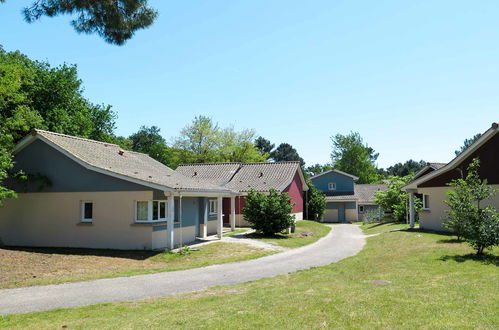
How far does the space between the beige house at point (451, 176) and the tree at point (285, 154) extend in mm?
76830

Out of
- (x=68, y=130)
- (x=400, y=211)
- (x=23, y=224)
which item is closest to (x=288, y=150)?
(x=400, y=211)

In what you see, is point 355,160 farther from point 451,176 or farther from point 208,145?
point 451,176

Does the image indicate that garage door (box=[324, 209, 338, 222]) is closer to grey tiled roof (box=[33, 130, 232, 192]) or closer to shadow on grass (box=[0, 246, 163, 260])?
grey tiled roof (box=[33, 130, 232, 192])

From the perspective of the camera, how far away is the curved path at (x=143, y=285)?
33.5 ft

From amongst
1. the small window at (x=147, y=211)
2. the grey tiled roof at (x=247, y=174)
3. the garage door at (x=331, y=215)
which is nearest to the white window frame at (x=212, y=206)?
the small window at (x=147, y=211)

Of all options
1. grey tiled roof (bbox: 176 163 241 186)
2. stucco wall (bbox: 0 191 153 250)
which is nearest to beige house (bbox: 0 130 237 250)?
stucco wall (bbox: 0 191 153 250)

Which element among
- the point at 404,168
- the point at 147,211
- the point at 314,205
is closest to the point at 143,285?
the point at 147,211

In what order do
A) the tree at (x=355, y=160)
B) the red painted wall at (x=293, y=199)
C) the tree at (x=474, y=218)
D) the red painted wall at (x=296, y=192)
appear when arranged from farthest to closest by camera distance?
the tree at (x=355, y=160) < the red painted wall at (x=296, y=192) < the red painted wall at (x=293, y=199) < the tree at (x=474, y=218)

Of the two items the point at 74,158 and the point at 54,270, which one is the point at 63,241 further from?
the point at 54,270

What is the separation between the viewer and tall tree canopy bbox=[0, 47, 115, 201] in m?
22.2

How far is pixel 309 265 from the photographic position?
15766mm

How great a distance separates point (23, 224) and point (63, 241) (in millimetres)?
2684

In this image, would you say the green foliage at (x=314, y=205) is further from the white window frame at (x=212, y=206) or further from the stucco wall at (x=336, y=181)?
the white window frame at (x=212, y=206)

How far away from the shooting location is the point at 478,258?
574 inches
